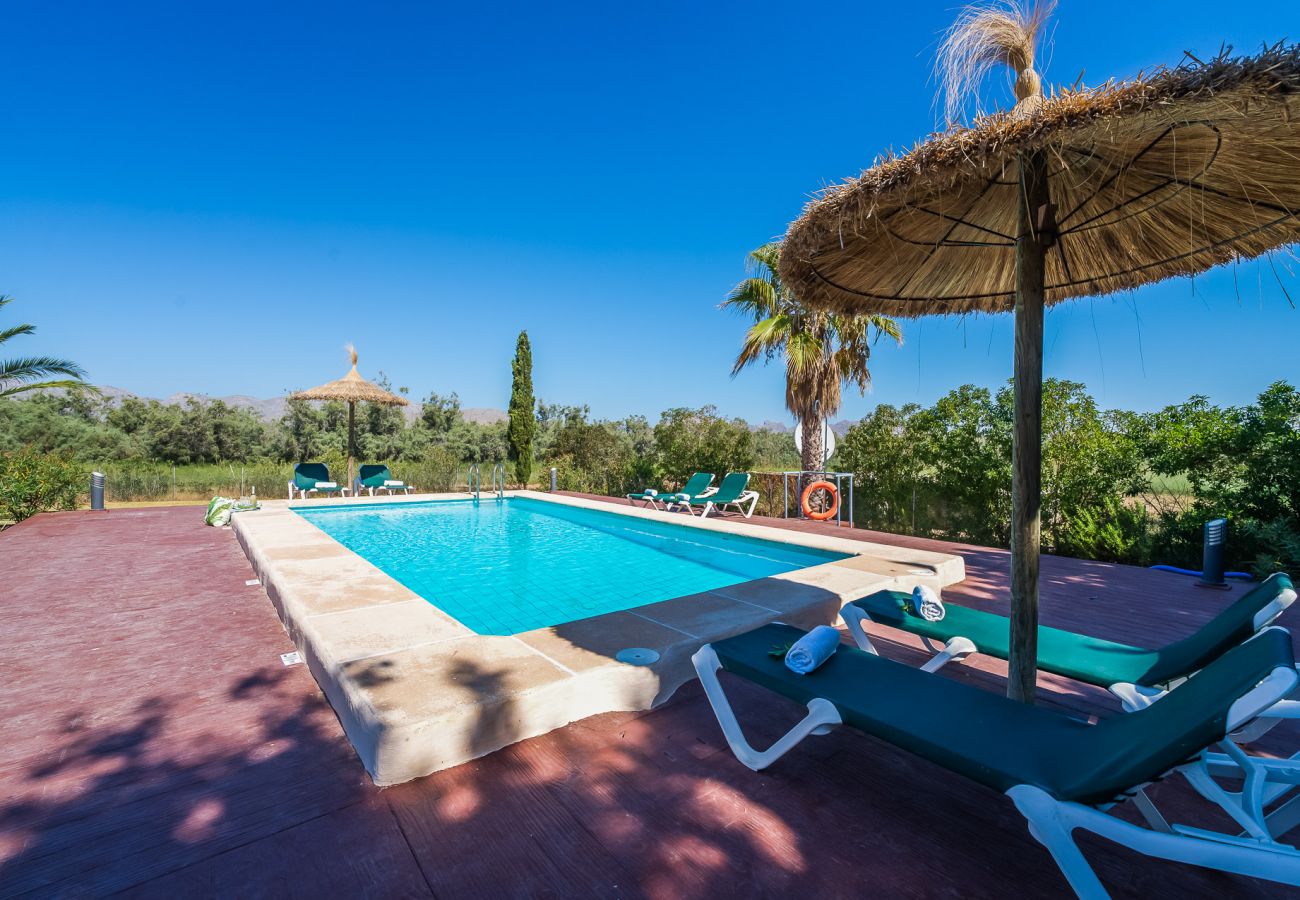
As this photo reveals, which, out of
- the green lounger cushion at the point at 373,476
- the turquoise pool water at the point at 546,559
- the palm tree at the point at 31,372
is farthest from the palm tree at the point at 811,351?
the palm tree at the point at 31,372

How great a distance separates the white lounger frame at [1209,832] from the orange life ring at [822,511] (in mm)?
7633

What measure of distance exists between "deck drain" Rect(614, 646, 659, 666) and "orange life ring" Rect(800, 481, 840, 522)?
7.20 metres

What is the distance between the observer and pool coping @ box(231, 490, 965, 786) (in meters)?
2.16

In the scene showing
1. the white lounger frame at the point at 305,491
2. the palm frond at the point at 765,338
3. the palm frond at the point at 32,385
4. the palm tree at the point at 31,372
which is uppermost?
the palm frond at the point at 765,338

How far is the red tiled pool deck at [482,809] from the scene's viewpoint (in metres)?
1.58

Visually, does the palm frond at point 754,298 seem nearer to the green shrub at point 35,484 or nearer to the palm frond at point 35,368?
the palm frond at point 35,368

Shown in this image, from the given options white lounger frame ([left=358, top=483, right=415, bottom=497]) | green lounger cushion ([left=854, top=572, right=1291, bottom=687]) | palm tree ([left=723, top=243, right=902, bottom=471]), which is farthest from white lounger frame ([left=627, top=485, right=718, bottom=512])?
green lounger cushion ([left=854, top=572, right=1291, bottom=687])

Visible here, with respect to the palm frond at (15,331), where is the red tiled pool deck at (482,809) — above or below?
below

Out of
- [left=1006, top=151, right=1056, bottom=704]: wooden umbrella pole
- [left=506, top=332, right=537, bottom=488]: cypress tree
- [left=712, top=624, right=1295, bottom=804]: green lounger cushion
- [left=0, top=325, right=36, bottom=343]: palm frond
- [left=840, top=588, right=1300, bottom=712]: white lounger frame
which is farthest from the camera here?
[left=506, top=332, right=537, bottom=488]: cypress tree

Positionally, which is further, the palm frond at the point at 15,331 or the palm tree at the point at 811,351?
the palm tree at the point at 811,351

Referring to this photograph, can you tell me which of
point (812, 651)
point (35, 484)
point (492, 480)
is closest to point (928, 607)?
point (812, 651)

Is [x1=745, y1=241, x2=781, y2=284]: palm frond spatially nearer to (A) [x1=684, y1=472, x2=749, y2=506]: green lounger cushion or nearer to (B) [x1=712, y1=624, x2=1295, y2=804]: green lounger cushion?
(A) [x1=684, y1=472, x2=749, y2=506]: green lounger cushion

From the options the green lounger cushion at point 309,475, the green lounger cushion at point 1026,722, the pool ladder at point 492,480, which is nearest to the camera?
the green lounger cushion at point 1026,722

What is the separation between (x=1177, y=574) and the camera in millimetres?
5453
